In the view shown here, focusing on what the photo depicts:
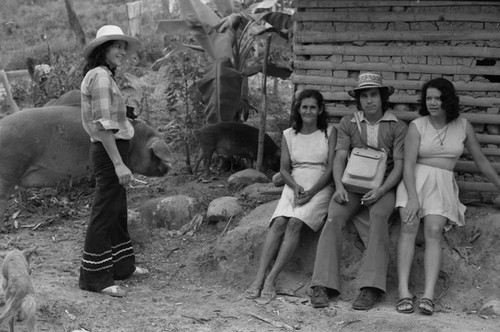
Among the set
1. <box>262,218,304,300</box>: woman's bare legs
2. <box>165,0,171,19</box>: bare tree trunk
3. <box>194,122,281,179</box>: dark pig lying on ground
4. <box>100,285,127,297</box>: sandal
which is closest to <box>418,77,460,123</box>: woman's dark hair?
<box>262,218,304,300</box>: woman's bare legs

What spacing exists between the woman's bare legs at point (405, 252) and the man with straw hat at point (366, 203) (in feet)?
0.36

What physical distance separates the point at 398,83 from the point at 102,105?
2622 millimetres

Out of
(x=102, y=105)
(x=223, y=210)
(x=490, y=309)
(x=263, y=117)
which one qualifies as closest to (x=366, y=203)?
(x=490, y=309)

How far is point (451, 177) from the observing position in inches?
242

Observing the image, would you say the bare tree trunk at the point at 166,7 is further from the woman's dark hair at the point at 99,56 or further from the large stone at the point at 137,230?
the woman's dark hair at the point at 99,56

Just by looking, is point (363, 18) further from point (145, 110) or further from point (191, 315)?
point (145, 110)

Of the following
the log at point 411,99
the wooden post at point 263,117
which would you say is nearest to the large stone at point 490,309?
the log at point 411,99

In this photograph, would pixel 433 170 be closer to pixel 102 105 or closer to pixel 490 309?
pixel 490 309

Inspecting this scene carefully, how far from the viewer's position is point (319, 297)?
589 cm

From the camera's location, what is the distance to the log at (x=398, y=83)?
21.6ft

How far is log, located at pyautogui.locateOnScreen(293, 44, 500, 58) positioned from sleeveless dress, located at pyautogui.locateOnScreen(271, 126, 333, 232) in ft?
2.64

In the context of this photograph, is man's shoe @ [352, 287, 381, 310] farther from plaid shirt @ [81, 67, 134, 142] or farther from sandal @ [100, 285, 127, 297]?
plaid shirt @ [81, 67, 134, 142]

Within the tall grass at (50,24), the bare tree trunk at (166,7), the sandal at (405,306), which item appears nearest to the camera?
the sandal at (405,306)

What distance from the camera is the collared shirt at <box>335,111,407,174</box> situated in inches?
246
